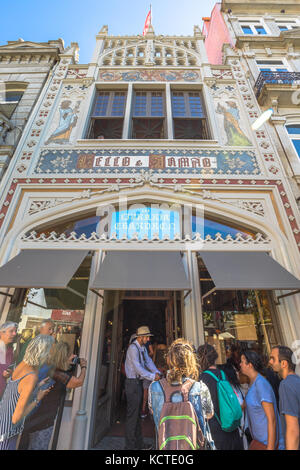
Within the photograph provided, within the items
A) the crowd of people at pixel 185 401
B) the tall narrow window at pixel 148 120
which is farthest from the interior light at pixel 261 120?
the crowd of people at pixel 185 401

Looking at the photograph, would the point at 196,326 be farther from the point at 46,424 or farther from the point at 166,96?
the point at 166,96

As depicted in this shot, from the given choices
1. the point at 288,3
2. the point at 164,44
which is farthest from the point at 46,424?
the point at 288,3

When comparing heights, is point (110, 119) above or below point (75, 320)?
above

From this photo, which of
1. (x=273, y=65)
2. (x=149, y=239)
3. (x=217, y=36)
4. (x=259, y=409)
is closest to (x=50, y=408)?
(x=259, y=409)

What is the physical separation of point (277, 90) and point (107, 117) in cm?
630

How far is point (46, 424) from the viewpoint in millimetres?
2693

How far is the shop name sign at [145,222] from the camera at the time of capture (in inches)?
232

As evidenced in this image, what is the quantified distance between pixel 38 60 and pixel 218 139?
8952 millimetres

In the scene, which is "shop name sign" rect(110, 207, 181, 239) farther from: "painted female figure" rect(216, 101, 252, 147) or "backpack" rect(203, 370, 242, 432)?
"backpack" rect(203, 370, 242, 432)

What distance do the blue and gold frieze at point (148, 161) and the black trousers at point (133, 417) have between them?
5394 millimetres

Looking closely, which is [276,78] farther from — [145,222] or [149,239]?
[149,239]

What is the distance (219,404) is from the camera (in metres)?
2.59

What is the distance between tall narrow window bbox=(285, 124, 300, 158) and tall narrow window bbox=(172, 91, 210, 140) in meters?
2.85

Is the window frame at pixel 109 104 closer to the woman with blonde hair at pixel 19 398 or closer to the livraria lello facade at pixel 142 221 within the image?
the livraria lello facade at pixel 142 221
